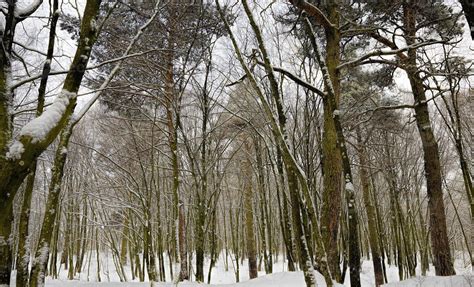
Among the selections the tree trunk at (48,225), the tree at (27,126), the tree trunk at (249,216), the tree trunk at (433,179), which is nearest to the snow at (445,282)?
the tree trunk at (433,179)

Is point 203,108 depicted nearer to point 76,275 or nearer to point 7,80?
point 7,80

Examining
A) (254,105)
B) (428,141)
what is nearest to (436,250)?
(428,141)

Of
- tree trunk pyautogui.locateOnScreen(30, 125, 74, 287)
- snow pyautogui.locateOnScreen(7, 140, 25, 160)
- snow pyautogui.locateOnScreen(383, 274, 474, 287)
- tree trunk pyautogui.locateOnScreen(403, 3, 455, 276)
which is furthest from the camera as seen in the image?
tree trunk pyautogui.locateOnScreen(403, 3, 455, 276)

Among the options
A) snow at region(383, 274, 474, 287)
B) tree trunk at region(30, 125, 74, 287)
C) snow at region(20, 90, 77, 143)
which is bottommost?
snow at region(383, 274, 474, 287)

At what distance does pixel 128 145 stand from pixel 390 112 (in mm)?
8283

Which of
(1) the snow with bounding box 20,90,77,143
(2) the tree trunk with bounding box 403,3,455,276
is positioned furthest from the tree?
(2) the tree trunk with bounding box 403,3,455,276

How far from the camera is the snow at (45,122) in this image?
2357mm

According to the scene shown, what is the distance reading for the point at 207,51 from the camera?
9.02 m

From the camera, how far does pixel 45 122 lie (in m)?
2.43

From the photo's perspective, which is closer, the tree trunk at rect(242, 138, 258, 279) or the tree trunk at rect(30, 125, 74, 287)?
the tree trunk at rect(30, 125, 74, 287)

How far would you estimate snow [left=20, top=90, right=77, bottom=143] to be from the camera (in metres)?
2.36

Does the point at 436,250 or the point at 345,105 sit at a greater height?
the point at 345,105

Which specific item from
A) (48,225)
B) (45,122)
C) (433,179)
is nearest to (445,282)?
(433,179)

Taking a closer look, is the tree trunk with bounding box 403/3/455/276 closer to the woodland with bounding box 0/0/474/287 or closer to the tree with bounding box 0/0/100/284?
the woodland with bounding box 0/0/474/287
